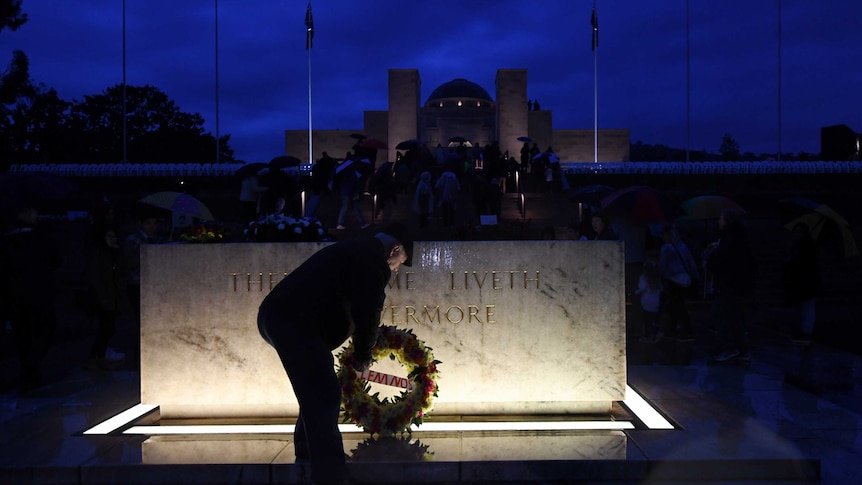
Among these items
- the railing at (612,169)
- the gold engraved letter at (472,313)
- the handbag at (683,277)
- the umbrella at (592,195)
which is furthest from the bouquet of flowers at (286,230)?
the railing at (612,169)

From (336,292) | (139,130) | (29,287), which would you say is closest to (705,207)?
(336,292)

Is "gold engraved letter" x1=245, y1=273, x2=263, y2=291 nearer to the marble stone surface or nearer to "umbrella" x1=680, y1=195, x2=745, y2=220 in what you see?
the marble stone surface

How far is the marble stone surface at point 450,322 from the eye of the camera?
193 inches

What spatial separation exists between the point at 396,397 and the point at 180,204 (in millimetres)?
5565

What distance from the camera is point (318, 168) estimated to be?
1289cm

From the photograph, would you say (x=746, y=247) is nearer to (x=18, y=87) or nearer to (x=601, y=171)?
(x=601, y=171)

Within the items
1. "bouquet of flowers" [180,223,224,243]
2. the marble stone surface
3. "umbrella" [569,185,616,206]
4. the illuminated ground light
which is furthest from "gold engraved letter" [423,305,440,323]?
"umbrella" [569,185,616,206]

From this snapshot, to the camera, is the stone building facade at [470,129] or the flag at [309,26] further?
the stone building facade at [470,129]

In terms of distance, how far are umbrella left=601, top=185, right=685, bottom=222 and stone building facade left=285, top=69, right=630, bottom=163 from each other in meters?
32.5

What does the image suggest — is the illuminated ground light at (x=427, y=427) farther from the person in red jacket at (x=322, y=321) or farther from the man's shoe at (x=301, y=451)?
the person in red jacket at (x=322, y=321)

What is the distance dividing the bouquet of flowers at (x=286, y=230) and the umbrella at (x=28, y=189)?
3.00m

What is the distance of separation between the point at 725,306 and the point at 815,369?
3.34 feet

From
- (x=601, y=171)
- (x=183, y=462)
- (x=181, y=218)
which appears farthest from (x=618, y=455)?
(x=601, y=171)

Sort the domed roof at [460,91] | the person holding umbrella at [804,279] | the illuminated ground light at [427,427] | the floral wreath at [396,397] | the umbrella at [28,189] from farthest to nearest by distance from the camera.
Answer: the domed roof at [460,91], the person holding umbrella at [804,279], the umbrella at [28,189], the illuminated ground light at [427,427], the floral wreath at [396,397]
